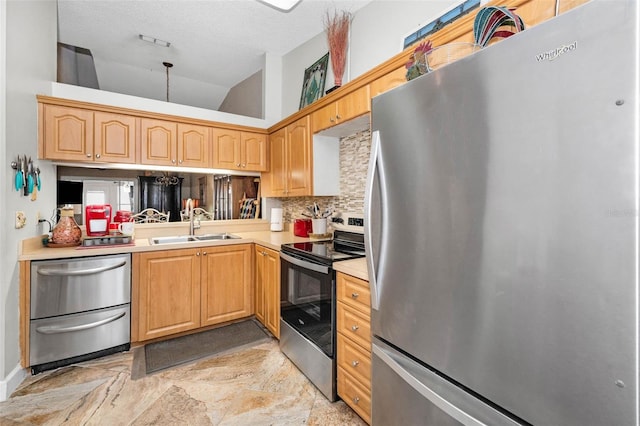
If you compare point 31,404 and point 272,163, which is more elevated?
point 272,163

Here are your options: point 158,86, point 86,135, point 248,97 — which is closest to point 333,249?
point 86,135

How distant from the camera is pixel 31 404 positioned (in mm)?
1803

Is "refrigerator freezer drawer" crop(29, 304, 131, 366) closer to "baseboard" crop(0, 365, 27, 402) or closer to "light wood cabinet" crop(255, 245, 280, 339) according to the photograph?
"baseboard" crop(0, 365, 27, 402)

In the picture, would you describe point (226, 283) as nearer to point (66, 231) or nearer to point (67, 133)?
point (66, 231)

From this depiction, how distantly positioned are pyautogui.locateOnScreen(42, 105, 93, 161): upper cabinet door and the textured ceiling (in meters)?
0.98

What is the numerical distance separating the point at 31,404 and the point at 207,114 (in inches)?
110

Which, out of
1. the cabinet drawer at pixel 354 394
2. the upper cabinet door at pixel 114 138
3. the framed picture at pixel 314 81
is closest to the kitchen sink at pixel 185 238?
the upper cabinet door at pixel 114 138

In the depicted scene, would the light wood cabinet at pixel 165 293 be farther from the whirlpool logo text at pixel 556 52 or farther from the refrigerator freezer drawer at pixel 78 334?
the whirlpool logo text at pixel 556 52

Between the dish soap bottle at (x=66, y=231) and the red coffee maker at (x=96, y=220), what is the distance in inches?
4.9

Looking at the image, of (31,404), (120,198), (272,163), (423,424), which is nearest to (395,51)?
(272,163)

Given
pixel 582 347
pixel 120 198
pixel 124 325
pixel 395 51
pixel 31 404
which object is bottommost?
pixel 31 404

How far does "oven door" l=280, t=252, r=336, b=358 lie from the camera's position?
181cm

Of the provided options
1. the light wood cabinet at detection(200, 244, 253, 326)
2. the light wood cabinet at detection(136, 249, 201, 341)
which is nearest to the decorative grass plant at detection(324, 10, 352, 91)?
the light wood cabinet at detection(200, 244, 253, 326)

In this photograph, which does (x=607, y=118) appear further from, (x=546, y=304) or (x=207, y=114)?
(x=207, y=114)
